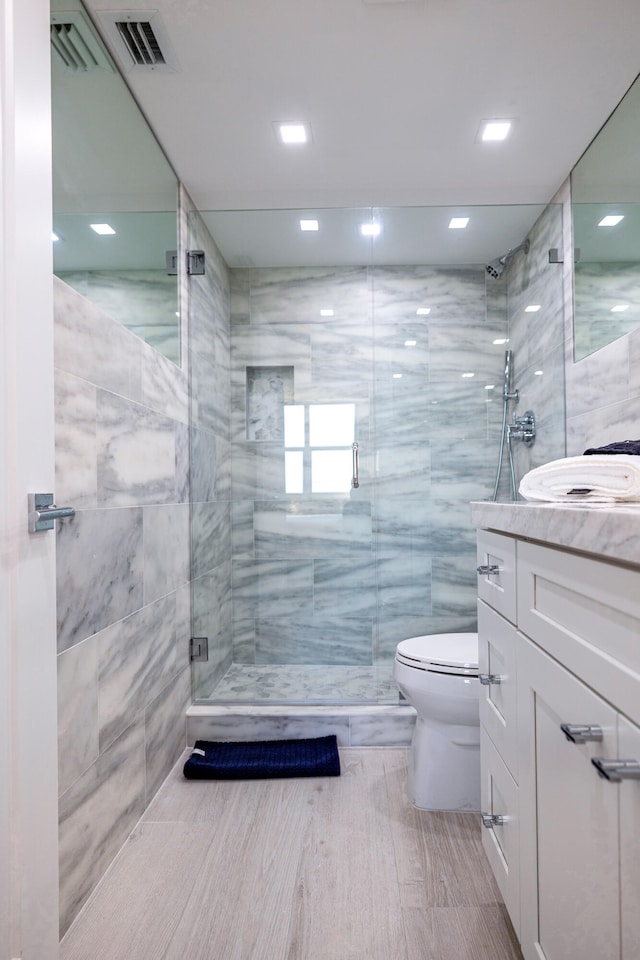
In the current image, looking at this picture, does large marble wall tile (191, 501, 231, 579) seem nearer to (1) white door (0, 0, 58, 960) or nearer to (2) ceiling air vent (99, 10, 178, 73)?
(1) white door (0, 0, 58, 960)

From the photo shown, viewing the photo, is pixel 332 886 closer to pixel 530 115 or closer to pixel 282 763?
pixel 282 763

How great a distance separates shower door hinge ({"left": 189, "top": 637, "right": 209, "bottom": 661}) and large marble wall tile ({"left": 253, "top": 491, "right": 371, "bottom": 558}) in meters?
0.55

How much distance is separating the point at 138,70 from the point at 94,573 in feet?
5.03

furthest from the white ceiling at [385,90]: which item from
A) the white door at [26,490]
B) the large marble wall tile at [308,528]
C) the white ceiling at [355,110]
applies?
the large marble wall tile at [308,528]

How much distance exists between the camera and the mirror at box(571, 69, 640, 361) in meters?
1.74

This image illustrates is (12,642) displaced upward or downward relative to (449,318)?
downward

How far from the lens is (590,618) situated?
0.72 metres

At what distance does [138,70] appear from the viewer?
1.73 meters

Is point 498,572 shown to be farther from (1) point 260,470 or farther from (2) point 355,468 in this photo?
(1) point 260,470

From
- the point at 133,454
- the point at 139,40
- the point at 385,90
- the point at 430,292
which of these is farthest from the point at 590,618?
the point at 430,292

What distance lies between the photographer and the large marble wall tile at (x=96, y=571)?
4.22 feet

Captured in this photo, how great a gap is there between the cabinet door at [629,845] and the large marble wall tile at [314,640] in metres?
2.06

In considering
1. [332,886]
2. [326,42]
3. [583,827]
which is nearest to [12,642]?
[583,827]

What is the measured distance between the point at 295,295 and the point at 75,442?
1756 millimetres
